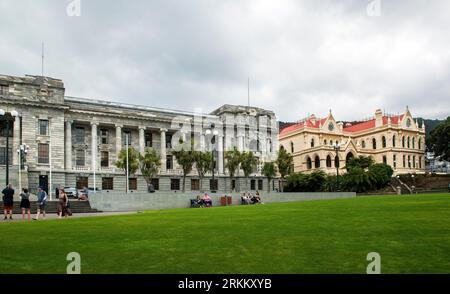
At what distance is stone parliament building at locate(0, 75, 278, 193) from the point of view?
5422 cm

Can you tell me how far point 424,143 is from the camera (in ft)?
322

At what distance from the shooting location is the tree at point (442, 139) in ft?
282

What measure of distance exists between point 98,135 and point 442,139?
7142 centimetres

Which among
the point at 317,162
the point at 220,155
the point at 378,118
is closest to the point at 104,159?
the point at 220,155

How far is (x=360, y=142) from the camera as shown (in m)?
98.6

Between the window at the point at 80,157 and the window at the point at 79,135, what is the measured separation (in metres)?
1.41

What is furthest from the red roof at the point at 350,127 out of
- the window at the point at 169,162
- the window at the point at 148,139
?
the window at the point at 148,139

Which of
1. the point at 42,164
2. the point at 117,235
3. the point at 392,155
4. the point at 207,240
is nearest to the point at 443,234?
the point at 207,240

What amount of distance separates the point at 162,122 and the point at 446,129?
6019 cm

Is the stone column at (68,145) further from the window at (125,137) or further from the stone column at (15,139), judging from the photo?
the window at (125,137)

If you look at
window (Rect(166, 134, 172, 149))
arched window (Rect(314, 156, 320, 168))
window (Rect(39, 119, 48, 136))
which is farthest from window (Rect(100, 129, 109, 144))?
arched window (Rect(314, 156, 320, 168))

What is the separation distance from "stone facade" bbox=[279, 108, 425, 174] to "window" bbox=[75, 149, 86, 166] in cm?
4617

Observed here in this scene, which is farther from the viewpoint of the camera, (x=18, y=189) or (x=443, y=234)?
(x=18, y=189)

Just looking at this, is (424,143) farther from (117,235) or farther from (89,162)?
(117,235)
